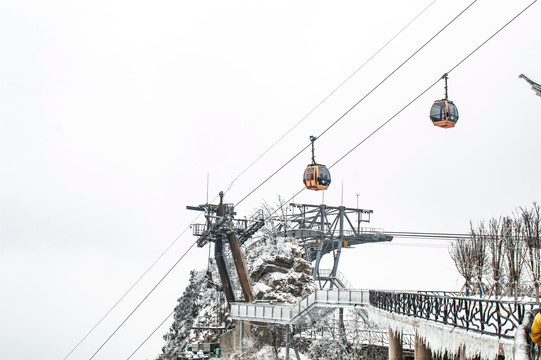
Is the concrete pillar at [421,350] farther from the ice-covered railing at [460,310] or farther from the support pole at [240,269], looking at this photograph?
the support pole at [240,269]

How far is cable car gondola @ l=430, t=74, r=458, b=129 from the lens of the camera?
2528 centimetres

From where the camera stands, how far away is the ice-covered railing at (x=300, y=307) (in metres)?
27.8

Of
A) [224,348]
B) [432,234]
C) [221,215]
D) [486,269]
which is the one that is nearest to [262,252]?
[221,215]

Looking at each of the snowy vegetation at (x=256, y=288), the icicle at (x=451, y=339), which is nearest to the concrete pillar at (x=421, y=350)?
the icicle at (x=451, y=339)

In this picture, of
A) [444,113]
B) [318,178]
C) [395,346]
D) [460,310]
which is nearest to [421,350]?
[460,310]

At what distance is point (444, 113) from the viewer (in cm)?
2536

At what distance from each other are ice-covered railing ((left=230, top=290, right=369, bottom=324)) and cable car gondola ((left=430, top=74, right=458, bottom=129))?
337 inches

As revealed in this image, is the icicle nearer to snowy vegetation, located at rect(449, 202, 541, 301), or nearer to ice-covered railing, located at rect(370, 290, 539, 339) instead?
ice-covered railing, located at rect(370, 290, 539, 339)

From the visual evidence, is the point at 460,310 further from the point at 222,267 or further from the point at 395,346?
the point at 222,267

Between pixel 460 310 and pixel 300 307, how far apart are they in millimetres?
17490

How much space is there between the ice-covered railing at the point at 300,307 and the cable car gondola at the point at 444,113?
28.1 feet

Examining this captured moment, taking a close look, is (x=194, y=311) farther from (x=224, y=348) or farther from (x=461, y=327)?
(x=461, y=327)

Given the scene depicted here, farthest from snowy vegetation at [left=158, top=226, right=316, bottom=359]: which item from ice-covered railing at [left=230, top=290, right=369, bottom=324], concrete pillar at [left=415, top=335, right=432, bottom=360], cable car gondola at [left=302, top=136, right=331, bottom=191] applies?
concrete pillar at [left=415, top=335, right=432, bottom=360]

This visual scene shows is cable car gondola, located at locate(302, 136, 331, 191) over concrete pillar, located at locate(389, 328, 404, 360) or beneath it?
over
